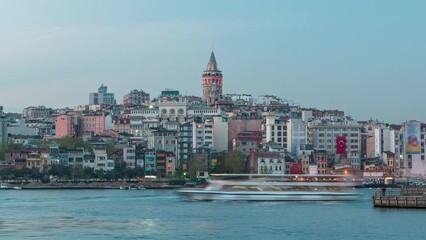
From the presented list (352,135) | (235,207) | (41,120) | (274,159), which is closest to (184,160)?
(274,159)

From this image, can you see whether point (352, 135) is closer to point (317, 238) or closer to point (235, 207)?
point (235, 207)

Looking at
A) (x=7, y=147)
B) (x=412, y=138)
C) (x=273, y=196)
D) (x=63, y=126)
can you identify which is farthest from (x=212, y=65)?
(x=273, y=196)

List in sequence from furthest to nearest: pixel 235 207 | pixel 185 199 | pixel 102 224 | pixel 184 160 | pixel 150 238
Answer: pixel 184 160 → pixel 185 199 → pixel 235 207 → pixel 102 224 → pixel 150 238

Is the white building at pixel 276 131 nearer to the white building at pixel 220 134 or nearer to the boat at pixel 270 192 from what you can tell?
the white building at pixel 220 134

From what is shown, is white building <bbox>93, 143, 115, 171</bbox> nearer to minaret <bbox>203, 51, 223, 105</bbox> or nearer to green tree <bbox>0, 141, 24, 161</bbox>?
green tree <bbox>0, 141, 24, 161</bbox>

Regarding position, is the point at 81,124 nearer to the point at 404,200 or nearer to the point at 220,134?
the point at 220,134

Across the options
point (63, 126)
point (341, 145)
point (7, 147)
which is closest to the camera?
point (7, 147)

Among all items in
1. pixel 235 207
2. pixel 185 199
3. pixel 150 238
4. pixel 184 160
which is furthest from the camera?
pixel 184 160
